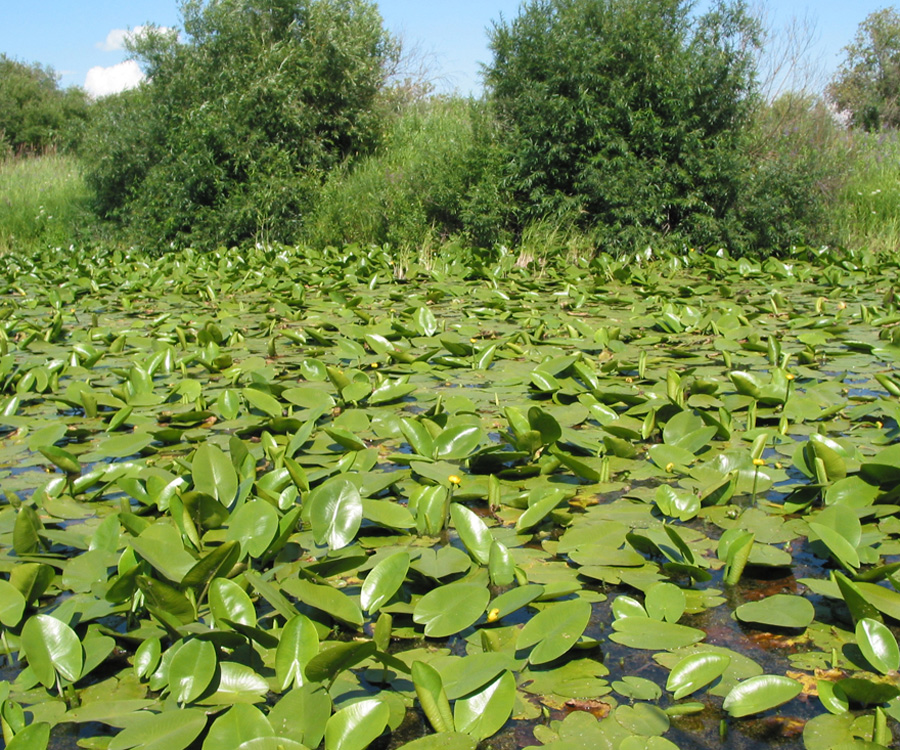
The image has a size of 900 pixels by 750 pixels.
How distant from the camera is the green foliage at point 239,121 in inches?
408

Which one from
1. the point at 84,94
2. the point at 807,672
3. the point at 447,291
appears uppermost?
the point at 84,94

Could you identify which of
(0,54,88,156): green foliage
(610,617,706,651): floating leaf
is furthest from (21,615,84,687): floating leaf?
(0,54,88,156): green foliage

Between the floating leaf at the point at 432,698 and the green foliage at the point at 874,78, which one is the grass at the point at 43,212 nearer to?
the floating leaf at the point at 432,698

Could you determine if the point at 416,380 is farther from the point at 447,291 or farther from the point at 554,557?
the point at 447,291

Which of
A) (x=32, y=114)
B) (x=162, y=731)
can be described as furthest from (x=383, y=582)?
(x=32, y=114)

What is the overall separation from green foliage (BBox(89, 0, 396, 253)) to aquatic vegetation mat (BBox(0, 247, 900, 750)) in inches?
270

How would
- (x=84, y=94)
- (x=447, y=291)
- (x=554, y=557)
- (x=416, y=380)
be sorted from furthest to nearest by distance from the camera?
1. (x=84, y=94)
2. (x=447, y=291)
3. (x=416, y=380)
4. (x=554, y=557)

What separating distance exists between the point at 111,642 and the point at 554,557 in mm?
1007

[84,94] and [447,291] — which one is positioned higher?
[84,94]

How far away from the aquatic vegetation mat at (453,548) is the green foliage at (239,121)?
687 cm

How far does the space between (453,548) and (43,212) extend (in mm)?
12046

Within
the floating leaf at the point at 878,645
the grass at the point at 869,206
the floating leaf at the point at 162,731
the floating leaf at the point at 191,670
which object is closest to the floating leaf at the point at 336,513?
the floating leaf at the point at 191,670

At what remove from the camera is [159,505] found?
2.12 metres

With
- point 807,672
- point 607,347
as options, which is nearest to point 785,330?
point 607,347
